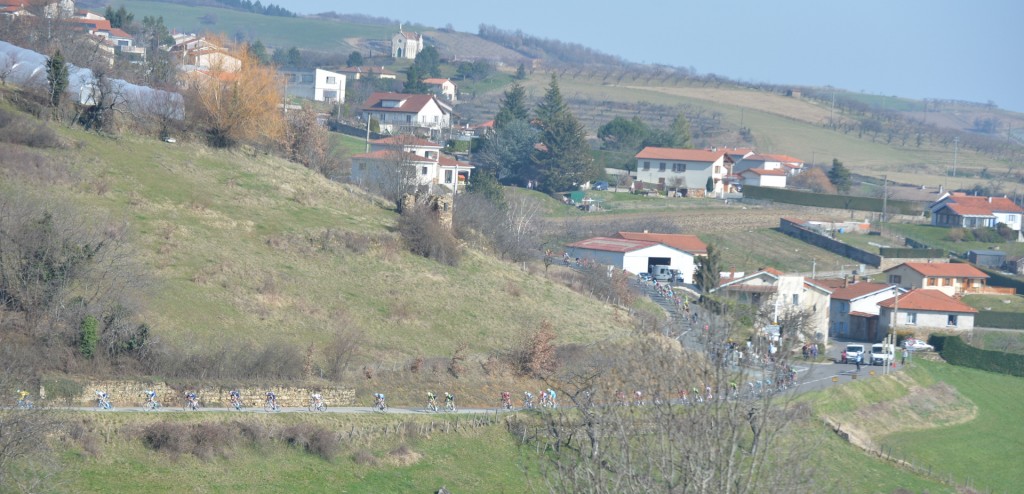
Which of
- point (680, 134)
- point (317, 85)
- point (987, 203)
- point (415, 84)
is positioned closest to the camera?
point (987, 203)

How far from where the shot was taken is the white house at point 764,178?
276ft

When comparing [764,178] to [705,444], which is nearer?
[705,444]

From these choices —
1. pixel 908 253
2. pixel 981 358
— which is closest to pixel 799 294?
pixel 981 358

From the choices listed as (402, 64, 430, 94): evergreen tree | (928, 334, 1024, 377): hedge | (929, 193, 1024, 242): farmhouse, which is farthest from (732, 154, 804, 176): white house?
(928, 334, 1024, 377): hedge

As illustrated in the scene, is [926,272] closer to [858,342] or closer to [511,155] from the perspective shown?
[858,342]

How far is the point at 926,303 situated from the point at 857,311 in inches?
104

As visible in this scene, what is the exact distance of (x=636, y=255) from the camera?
5497 centimetres

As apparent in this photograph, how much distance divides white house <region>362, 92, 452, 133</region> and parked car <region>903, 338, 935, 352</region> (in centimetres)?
3982

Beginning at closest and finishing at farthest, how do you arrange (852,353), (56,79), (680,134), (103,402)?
1. (103,402)
2. (56,79)
3. (852,353)
4. (680,134)

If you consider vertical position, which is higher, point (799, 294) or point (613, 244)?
point (613, 244)

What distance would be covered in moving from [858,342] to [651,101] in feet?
251

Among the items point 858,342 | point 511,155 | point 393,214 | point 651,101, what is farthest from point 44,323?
point 651,101

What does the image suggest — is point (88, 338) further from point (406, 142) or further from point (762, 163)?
point (762, 163)

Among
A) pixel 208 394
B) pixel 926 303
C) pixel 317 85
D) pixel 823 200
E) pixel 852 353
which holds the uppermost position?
pixel 317 85
